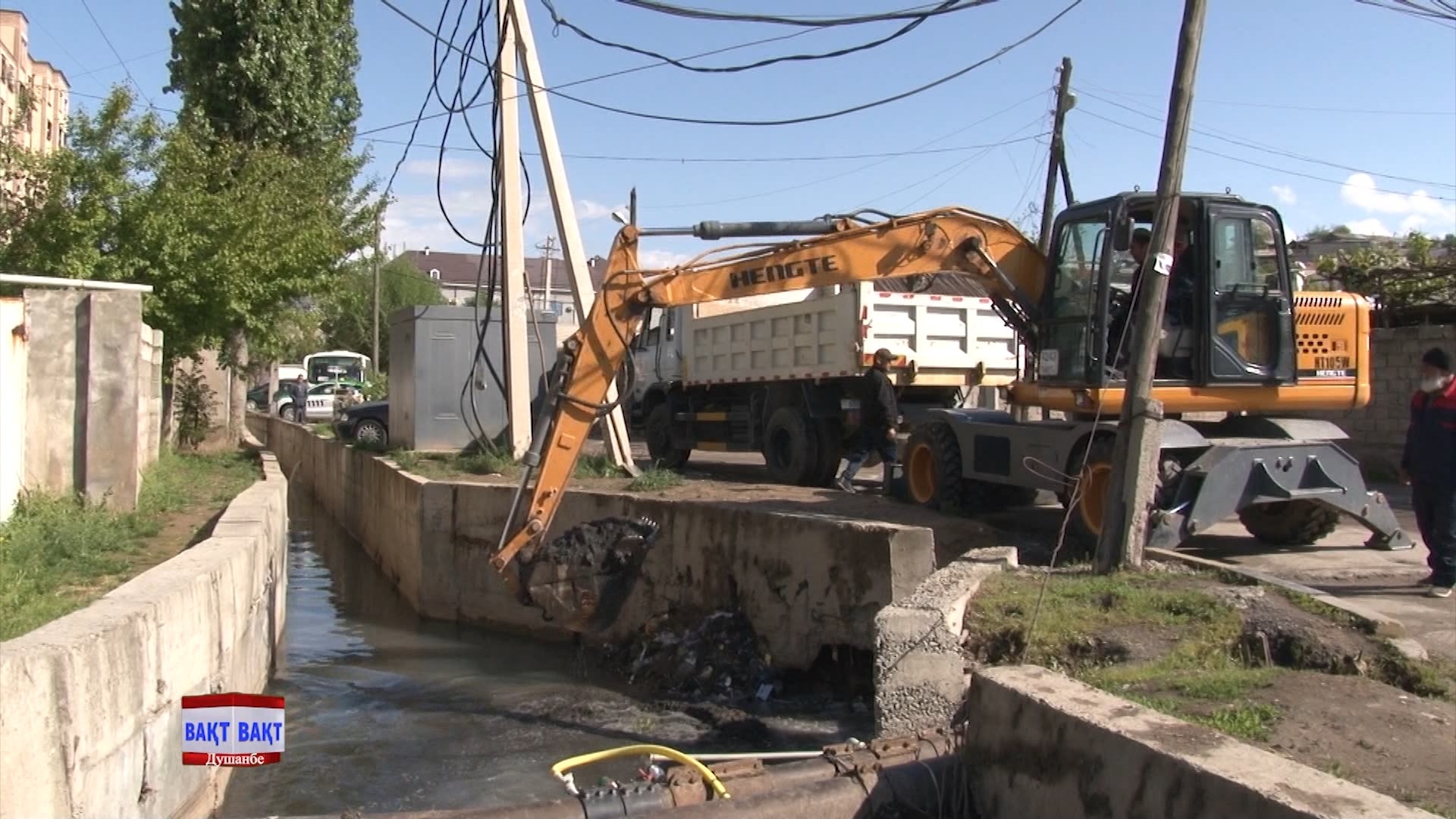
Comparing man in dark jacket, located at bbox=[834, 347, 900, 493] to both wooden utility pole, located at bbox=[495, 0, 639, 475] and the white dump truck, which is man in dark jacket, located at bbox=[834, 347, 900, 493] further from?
wooden utility pole, located at bbox=[495, 0, 639, 475]

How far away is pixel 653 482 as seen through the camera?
13133 millimetres

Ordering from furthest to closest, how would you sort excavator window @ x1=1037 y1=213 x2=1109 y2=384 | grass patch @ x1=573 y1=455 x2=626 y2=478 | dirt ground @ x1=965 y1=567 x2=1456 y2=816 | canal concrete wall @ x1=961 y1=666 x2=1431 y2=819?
1. grass patch @ x1=573 y1=455 x2=626 y2=478
2. excavator window @ x1=1037 y1=213 x2=1109 y2=384
3. dirt ground @ x1=965 y1=567 x2=1456 y2=816
4. canal concrete wall @ x1=961 y1=666 x2=1431 y2=819

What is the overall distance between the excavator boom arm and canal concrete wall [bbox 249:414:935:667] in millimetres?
1422

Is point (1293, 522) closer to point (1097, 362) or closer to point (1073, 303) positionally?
point (1097, 362)

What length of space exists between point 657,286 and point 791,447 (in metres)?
5.62

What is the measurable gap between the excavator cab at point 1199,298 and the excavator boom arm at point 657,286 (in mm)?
824

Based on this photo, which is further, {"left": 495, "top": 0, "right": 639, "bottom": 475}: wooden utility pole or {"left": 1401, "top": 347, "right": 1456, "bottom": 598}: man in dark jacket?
{"left": 495, "top": 0, "right": 639, "bottom": 475}: wooden utility pole

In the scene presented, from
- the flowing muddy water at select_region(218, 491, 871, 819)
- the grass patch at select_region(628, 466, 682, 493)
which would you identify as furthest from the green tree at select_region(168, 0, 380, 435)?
the grass patch at select_region(628, 466, 682, 493)

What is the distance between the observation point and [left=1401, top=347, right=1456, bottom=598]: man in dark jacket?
26.5 ft

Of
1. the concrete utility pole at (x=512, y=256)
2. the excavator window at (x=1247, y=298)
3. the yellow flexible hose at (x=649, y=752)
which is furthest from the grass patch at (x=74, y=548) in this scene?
the excavator window at (x=1247, y=298)

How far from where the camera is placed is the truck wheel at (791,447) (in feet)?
47.3

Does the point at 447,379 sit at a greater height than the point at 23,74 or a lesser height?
lesser

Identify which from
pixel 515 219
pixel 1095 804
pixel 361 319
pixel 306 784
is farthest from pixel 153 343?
pixel 361 319

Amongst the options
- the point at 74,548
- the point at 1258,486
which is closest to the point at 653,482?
the point at 74,548
